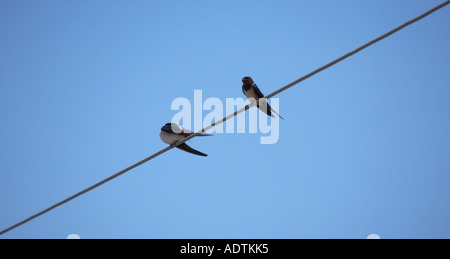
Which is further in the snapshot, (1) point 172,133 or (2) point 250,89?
(2) point 250,89

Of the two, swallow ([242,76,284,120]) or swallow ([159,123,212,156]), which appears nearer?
swallow ([159,123,212,156])

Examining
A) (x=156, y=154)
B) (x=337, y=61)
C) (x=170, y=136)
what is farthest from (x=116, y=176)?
(x=170, y=136)

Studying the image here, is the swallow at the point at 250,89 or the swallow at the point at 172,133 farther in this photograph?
the swallow at the point at 250,89

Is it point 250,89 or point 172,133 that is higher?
point 250,89

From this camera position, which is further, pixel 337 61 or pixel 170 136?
pixel 170 136

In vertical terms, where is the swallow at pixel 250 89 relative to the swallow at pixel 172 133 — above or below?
above

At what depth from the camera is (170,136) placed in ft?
25.5

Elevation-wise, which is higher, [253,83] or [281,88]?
[253,83]

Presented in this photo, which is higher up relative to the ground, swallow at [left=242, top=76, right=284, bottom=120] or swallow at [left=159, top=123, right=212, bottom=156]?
swallow at [left=242, top=76, right=284, bottom=120]
